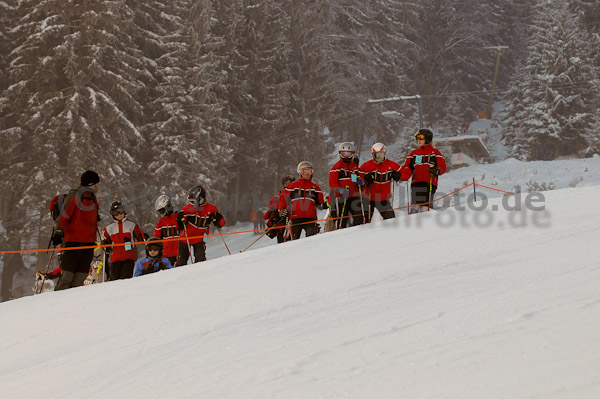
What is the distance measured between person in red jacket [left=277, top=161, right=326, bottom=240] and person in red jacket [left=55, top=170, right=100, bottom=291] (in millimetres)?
3267

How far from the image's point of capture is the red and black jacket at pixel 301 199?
10859 millimetres

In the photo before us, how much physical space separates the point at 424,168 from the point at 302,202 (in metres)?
2.08

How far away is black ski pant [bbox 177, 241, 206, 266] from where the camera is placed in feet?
36.2

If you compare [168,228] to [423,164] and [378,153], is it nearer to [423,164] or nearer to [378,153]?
[378,153]

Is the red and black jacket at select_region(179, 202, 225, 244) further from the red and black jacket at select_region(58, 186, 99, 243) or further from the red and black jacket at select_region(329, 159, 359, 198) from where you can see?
the red and black jacket at select_region(58, 186, 99, 243)

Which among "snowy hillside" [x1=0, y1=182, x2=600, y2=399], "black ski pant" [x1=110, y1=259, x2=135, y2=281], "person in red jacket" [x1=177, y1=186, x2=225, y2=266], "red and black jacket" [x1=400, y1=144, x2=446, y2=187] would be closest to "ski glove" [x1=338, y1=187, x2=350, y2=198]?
"red and black jacket" [x1=400, y1=144, x2=446, y2=187]

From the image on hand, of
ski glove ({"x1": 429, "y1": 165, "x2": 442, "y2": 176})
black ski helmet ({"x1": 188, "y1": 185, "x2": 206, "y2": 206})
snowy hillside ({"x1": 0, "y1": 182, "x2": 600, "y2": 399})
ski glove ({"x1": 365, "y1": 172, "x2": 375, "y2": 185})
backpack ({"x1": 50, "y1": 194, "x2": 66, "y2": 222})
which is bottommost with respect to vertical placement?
snowy hillside ({"x1": 0, "y1": 182, "x2": 600, "y2": 399})

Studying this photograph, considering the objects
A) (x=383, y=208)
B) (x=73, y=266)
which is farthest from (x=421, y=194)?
(x=73, y=266)

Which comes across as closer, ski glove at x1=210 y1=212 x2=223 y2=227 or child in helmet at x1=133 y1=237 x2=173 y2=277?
child in helmet at x1=133 y1=237 x2=173 y2=277

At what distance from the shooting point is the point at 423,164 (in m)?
11.3

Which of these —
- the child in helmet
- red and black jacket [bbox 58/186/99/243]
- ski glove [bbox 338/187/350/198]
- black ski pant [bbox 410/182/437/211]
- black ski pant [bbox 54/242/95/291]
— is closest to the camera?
black ski pant [bbox 54/242/95/291]

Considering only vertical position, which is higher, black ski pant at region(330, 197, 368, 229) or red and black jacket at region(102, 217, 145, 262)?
black ski pant at region(330, 197, 368, 229)

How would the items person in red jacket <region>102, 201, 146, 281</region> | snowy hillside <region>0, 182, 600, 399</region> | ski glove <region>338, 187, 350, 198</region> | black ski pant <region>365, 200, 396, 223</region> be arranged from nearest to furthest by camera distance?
snowy hillside <region>0, 182, 600, 399</region> → person in red jacket <region>102, 201, 146, 281</region> → ski glove <region>338, 187, 350, 198</region> → black ski pant <region>365, 200, 396, 223</region>

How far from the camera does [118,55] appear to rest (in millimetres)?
24672
